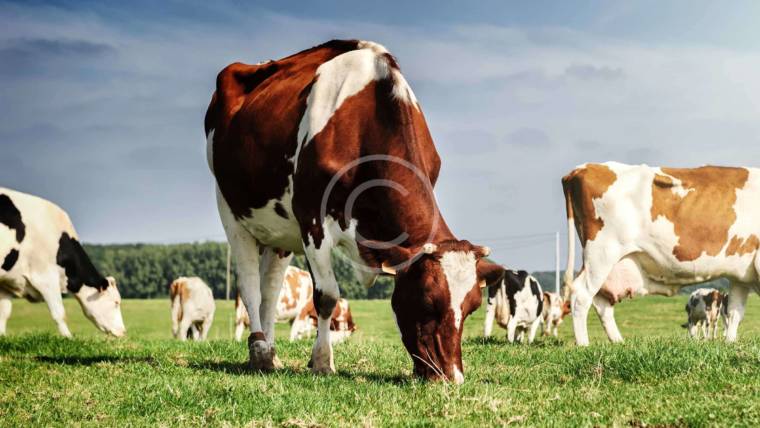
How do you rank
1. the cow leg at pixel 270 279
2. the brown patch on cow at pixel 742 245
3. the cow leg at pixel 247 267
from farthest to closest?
the brown patch on cow at pixel 742 245 < the cow leg at pixel 270 279 < the cow leg at pixel 247 267

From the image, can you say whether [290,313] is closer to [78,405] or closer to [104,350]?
[104,350]

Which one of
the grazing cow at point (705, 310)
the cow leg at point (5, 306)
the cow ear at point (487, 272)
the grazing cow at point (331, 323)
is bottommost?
the grazing cow at point (331, 323)

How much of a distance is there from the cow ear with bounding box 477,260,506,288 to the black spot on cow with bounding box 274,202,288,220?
229 cm

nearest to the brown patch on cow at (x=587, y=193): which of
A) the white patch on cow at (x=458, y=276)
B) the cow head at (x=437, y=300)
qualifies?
the cow head at (x=437, y=300)

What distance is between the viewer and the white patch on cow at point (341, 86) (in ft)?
24.6

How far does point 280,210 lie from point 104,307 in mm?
11293

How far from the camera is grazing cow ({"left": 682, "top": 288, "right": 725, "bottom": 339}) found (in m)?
24.1

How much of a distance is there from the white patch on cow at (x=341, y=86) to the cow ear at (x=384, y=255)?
1.21 metres

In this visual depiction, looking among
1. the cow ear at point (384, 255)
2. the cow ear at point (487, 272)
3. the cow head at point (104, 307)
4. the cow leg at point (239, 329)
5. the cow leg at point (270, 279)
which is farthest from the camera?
the cow leg at point (239, 329)

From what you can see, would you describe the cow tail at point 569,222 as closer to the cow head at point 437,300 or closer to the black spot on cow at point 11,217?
the cow head at point 437,300

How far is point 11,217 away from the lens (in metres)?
16.2

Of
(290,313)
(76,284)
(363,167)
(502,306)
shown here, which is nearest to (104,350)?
(363,167)

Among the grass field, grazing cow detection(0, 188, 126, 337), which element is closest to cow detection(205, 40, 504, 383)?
the grass field

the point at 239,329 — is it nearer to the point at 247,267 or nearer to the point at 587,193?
the point at 587,193
